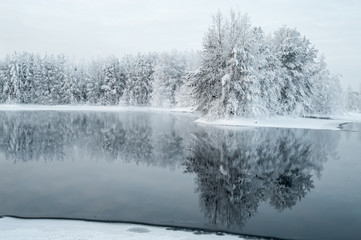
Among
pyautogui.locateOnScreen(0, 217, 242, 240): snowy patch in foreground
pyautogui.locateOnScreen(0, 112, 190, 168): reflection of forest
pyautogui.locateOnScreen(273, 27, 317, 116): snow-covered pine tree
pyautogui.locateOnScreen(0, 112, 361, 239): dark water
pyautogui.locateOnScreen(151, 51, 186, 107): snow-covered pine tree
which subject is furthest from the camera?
pyautogui.locateOnScreen(151, 51, 186, 107): snow-covered pine tree

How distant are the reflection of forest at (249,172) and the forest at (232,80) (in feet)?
52.5

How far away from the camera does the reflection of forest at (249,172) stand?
1152cm

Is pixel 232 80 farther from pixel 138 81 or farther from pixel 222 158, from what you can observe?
pixel 138 81

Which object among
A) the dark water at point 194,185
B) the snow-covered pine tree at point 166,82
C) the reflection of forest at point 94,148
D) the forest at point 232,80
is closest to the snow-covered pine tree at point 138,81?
the forest at point 232,80

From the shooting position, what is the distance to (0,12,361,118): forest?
1699 inches

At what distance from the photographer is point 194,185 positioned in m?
13.9

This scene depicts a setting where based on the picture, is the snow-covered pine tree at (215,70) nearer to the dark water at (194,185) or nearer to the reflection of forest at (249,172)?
the reflection of forest at (249,172)

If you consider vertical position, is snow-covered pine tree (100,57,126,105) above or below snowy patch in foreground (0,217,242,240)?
above

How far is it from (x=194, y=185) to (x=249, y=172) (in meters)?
3.79

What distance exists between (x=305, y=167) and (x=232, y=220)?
9.70 meters

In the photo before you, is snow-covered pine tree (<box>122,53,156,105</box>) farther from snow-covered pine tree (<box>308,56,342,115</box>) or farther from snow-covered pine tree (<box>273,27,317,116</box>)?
snow-covered pine tree (<box>273,27,317,116</box>)

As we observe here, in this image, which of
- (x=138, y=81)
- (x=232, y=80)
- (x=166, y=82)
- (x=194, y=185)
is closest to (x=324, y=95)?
(x=232, y=80)

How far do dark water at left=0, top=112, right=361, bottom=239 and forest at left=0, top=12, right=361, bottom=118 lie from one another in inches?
748

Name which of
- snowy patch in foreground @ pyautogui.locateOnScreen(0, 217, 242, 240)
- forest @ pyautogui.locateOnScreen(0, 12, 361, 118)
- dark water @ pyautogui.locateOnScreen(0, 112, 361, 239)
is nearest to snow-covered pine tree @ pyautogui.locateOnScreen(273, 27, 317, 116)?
forest @ pyautogui.locateOnScreen(0, 12, 361, 118)
